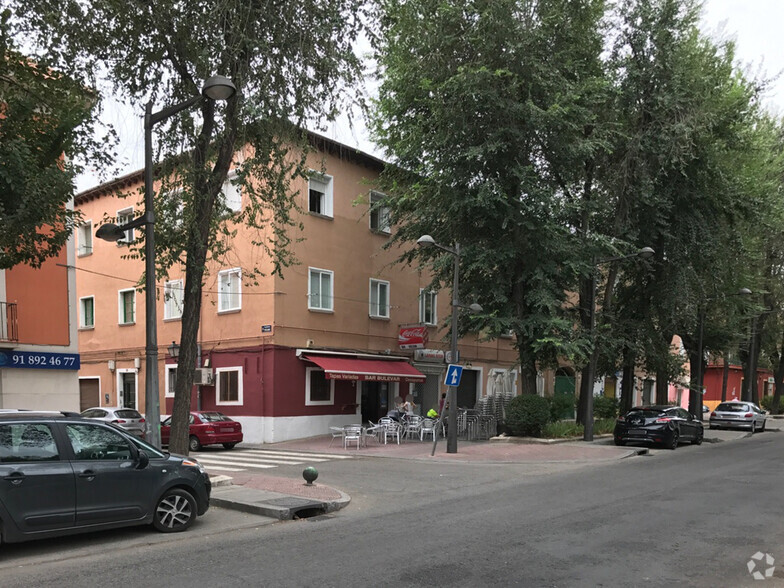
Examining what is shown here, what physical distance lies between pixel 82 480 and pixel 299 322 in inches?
640

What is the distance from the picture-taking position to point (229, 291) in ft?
79.3

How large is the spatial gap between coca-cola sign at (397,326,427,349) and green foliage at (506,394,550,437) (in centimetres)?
559

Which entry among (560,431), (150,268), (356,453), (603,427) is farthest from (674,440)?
(150,268)

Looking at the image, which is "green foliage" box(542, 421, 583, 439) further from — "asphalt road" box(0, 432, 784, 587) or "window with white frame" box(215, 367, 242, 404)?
"window with white frame" box(215, 367, 242, 404)

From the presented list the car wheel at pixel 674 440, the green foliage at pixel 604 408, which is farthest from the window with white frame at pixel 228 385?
the green foliage at pixel 604 408

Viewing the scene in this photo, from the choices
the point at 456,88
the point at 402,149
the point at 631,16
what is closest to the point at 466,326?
the point at 402,149

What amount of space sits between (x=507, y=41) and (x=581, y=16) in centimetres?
306

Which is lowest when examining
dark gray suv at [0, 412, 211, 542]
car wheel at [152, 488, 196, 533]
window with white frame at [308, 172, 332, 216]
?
car wheel at [152, 488, 196, 533]

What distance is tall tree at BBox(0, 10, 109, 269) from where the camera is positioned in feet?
29.1

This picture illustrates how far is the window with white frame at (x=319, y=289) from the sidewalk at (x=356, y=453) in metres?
5.03

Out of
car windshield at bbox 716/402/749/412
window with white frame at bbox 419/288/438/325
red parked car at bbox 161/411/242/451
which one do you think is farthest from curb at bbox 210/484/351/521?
car windshield at bbox 716/402/749/412

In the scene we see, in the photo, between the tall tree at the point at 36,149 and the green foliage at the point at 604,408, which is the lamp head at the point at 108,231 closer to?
the tall tree at the point at 36,149

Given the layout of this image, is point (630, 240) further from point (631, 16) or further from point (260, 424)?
point (260, 424)

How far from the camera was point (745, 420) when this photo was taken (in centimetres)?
3003
